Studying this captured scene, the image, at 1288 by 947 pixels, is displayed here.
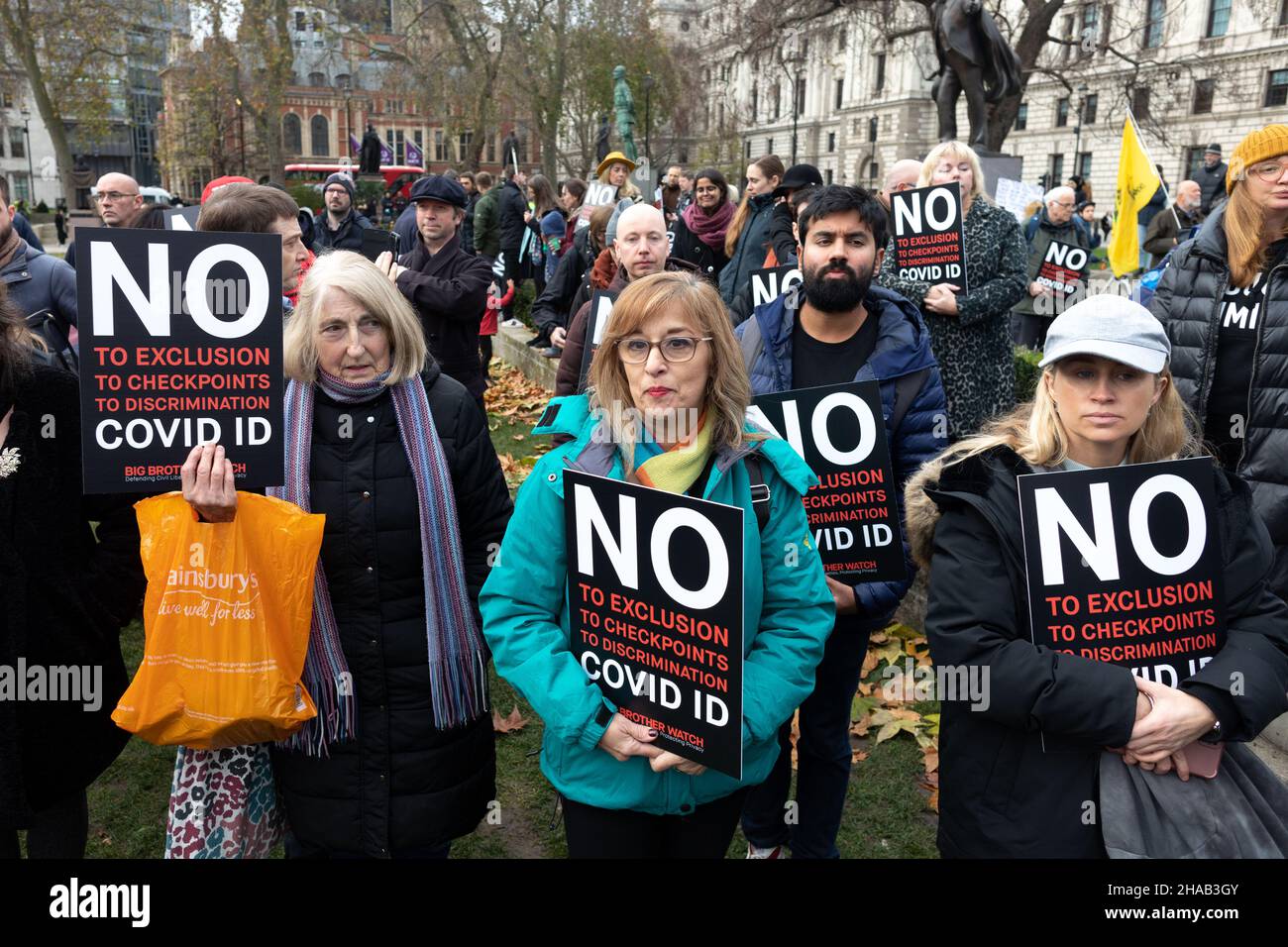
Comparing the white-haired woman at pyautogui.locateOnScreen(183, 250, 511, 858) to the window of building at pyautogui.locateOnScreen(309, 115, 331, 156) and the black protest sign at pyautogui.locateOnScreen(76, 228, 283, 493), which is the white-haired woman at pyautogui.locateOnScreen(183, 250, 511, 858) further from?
the window of building at pyautogui.locateOnScreen(309, 115, 331, 156)

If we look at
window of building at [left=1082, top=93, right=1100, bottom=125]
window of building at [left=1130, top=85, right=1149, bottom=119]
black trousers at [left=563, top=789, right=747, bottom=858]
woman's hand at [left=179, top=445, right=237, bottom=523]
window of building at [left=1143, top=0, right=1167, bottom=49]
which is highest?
window of building at [left=1143, top=0, right=1167, bottom=49]

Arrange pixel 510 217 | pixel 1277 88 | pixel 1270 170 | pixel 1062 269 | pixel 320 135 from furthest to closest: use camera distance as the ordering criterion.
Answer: pixel 320 135, pixel 1277 88, pixel 510 217, pixel 1062 269, pixel 1270 170

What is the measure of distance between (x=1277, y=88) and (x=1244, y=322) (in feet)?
176

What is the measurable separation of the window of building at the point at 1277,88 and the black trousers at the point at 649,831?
55.3 meters

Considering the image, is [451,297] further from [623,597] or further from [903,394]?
[623,597]

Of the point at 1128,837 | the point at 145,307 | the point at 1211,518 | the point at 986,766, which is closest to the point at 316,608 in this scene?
the point at 145,307

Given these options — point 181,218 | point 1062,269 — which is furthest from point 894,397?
point 1062,269

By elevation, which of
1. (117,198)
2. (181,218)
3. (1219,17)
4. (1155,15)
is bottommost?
(181,218)

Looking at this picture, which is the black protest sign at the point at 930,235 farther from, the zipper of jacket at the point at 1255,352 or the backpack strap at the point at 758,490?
the backpack strap at the point at 758,490

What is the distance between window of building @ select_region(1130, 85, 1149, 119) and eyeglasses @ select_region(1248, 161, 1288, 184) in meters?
26.4

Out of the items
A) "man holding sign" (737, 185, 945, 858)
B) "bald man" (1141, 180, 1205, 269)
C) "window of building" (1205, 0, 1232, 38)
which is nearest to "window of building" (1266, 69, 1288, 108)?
"window of building" (1205, 0, 1232, 38)

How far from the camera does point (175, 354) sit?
2529 mm

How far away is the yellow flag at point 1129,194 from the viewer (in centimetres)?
900

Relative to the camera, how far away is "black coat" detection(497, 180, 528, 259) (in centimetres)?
1227
